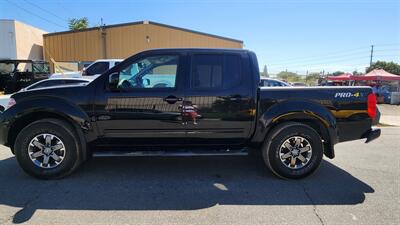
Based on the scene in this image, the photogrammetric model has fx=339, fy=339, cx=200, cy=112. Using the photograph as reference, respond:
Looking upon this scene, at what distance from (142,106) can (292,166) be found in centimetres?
235

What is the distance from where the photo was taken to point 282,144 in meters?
4.92

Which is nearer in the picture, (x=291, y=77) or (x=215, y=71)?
(x=215, y=71)

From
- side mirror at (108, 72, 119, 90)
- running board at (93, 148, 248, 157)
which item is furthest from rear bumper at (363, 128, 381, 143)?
side mirror at (108, 72, 119, 90)

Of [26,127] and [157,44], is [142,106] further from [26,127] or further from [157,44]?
[157,44]

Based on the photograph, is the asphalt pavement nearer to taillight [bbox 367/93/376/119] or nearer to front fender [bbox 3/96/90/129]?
front fender [bbox 3/96/90/129]

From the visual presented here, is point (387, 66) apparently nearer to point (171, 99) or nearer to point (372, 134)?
Answer: point (372, 134)

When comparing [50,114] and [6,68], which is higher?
[6,68]

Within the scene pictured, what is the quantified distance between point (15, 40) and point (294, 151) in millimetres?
23224

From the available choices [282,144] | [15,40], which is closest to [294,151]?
[282,144]

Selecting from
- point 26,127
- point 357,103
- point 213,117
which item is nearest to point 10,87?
point 26,127

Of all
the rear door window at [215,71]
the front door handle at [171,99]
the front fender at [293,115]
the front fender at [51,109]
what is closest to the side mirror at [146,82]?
the front door handle at [171,99]

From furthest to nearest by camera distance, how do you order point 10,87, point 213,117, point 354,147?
point 10,87, point 354,147, point 213,117

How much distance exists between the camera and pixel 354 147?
24.3ft

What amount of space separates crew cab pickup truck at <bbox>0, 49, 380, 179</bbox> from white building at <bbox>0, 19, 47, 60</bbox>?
20839 mm
